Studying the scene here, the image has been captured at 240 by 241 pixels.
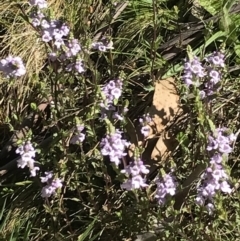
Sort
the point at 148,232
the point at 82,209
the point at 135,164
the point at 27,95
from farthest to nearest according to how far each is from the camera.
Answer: the point at 27,95, the point at 82,209, the point at 148,232, the point at 135,164

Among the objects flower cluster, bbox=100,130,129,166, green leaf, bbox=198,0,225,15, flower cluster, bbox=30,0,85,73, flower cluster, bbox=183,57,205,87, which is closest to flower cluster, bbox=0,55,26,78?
flower cluster, bbox=30,0,85,73

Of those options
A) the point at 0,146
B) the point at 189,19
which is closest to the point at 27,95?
the point at 0,146

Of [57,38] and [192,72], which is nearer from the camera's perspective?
[192,72]

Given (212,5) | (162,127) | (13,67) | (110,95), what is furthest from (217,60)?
(212,5)

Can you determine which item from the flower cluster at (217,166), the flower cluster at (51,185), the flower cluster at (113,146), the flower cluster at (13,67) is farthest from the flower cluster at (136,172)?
the flower cluster at (13,67)

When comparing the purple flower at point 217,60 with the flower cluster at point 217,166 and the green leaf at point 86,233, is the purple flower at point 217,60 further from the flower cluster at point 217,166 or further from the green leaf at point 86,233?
the green leaf at point 86,233

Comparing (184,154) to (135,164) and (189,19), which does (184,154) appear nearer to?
(135,164)

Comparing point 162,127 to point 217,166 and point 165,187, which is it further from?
point 217,166

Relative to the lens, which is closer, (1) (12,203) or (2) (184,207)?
(2) (184,207)

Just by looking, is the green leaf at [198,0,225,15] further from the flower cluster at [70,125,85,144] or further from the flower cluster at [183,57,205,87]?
the flower cluster at [70,125,85,144]
